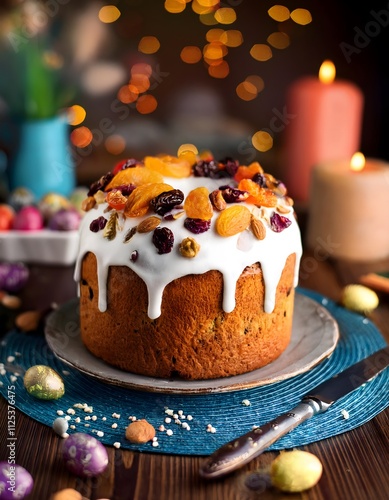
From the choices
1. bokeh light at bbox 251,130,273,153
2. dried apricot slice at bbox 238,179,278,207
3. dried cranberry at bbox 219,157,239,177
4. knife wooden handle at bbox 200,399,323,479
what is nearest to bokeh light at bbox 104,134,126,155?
bokeh light at bbox 251,130,273,153

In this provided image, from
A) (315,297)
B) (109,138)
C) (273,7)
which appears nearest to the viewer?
(315,297)

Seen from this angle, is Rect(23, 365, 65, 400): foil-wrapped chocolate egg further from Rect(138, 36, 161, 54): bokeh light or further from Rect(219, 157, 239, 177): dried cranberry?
Rect(138, 36, 161, 54): bokeh light

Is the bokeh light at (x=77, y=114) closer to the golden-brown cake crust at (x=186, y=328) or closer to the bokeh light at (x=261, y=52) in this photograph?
the bokeh light at (x=261, y=52)

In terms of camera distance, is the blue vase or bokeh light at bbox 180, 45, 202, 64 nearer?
the blue vase

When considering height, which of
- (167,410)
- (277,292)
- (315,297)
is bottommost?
(315,297)

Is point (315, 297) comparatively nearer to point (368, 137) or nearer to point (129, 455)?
point (129, 455)

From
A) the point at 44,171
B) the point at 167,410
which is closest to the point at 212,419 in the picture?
the point at 167,410

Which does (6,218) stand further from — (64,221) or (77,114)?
(77,114)

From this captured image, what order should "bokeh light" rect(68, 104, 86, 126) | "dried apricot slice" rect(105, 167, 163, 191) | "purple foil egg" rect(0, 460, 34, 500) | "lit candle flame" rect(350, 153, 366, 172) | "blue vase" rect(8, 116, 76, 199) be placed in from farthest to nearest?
"bokeh light" rect(68, 104, 86, 126)
"blue vase" rect(8, 116, 76, 199)
"lit candle flame" rect(350, 153, 366, 172)
"dried apricot slice" rect(105, 167, 163, 191)
"purple foil egg" rect(0, 460, 34, 500)
